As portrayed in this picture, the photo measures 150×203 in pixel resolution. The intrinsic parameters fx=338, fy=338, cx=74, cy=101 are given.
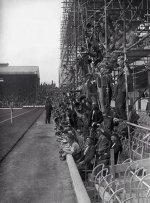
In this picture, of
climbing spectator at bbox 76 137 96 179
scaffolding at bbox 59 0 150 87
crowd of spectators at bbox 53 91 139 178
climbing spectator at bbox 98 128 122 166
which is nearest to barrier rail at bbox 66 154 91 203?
climbing spectator at bbox 76 137 96 179

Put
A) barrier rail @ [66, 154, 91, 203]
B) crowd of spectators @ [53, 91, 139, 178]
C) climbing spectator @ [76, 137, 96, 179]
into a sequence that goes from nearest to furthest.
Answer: barrier rail @ [66, 154, 91, 203]
crowd of spectators @ [53, 91, 139, 178]
climbing spectator @ [76, 137, 96, 179]

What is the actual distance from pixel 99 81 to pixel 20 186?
3.21 metres

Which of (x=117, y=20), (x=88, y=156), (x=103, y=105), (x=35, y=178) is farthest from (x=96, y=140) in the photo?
(x=117, y=20)

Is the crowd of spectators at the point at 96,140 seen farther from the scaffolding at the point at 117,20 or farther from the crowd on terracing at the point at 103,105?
the scaffolding at the point at 117,20

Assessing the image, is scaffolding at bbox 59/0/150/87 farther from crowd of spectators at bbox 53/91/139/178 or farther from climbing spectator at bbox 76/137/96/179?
climbing spectator at bbox 76/137/96/179

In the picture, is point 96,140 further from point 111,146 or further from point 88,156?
point 111,146

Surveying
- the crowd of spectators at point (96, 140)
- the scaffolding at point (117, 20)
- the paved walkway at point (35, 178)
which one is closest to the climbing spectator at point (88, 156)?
the crowd of spectators at point (96, 140)

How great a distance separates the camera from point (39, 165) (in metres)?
9.74

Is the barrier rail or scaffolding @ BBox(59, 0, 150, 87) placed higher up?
scaffolding @ BBox(59, 0, 150, 87)

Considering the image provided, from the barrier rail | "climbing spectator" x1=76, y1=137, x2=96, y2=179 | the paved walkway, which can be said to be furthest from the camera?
"climbing spectator" x1=76, y1=137, x2=96, y2=179

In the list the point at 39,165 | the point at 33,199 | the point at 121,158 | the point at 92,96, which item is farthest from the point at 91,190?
the point at 92,96

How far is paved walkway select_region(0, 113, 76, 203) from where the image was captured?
6707 mm

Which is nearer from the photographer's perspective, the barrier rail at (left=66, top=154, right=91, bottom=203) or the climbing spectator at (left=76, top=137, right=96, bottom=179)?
the barrier rail at (left=66, top=154, right=91, bottom=203)

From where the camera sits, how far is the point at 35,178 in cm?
818
